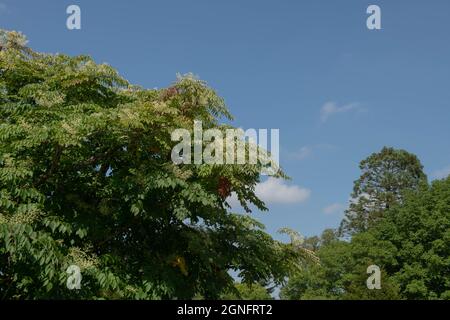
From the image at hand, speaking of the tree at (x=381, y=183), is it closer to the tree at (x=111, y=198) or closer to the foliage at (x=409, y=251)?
the foliage at (x=409, y=251)

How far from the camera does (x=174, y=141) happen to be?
13.4 meters

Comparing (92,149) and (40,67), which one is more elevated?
(40,67)

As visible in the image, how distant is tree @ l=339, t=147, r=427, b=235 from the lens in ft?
206

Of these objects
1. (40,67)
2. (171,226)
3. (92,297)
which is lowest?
(92,297)

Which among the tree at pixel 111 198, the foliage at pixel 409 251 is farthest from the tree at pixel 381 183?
the tree at pixel 111 198

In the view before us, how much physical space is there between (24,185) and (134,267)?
291cm

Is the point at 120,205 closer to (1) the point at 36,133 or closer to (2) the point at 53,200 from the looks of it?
(2) the point at 53,200

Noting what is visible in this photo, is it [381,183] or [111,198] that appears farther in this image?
[381,183]

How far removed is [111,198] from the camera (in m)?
13.4

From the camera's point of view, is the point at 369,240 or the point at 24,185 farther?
the point at 369,240

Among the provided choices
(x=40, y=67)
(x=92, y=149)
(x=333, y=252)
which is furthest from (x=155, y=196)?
(x=333, y=252)

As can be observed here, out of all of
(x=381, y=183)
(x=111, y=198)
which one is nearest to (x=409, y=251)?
(x=381, y=183)

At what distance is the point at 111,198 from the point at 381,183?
5361 cm

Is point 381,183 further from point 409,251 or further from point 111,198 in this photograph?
point 111,198
